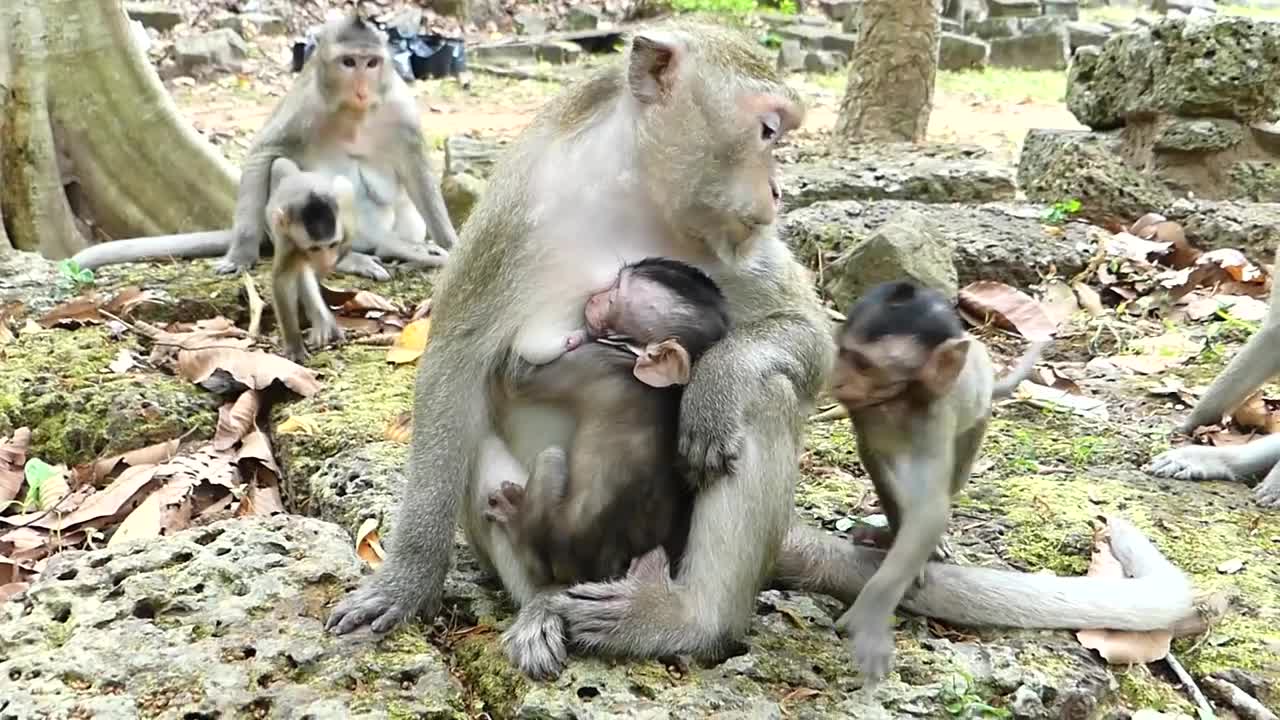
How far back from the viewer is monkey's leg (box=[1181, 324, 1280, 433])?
450 centimetres

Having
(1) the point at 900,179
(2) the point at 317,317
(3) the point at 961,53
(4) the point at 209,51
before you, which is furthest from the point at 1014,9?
(2) the point at 317,317

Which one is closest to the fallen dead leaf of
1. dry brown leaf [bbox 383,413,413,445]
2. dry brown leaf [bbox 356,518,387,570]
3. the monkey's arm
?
dry brown leaf [bbox 356,518,387,570]

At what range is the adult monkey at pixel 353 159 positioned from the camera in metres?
6.76

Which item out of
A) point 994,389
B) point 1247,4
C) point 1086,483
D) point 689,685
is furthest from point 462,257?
point 1247,4

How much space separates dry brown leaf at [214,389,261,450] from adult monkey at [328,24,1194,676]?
1.90 meters

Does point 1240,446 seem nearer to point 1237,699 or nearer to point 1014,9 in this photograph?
point 1237,699

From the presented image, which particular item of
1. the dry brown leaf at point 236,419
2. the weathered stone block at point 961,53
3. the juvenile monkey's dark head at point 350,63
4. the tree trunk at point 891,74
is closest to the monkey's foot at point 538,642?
the dry brown leaf at point 236,419

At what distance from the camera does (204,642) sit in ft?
9.06

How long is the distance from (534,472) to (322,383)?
7.98 ft

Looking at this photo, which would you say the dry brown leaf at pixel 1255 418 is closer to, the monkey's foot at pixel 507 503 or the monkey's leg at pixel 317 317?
the monkey's foot at pixel 507 503

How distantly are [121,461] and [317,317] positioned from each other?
138 centimetres

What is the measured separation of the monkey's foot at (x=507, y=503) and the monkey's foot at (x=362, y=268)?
3989 mm

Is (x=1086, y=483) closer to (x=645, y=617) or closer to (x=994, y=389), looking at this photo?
(x=994, y=389)

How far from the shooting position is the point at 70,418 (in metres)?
4.56
